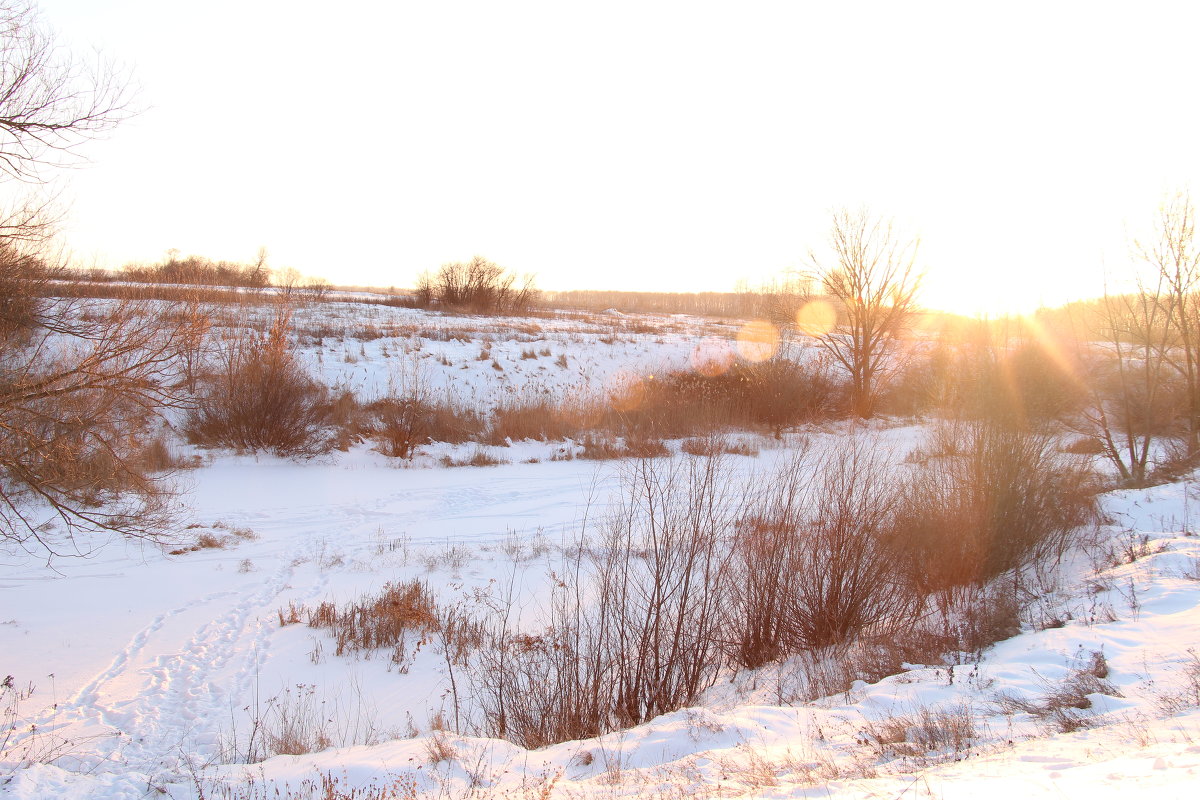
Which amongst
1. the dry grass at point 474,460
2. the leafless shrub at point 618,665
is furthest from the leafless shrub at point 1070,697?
the dry grass at point 474,460

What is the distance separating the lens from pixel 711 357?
24562mm

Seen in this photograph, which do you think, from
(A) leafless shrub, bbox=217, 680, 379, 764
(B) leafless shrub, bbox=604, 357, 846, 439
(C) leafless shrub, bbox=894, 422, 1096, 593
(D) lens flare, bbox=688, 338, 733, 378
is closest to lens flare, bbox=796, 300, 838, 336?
(B) leafless shrub, bbox=604, 357, 846, 439

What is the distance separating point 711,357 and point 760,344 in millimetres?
1962

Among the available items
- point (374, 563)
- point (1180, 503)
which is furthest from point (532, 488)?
point (1180, 503)

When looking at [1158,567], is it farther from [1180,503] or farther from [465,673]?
Result: [465,673]

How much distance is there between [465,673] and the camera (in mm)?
5875

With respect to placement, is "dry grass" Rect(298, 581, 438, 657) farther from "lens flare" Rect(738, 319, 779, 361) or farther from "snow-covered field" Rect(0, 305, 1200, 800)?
"lens flare" Rect(738, 319, 779, 361)

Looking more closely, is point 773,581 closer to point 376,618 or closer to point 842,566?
point 842,566

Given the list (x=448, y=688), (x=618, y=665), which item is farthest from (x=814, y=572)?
(x=448, y=688)

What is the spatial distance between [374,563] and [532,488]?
4656 mm

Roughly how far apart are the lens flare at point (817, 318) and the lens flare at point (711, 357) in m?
2.87

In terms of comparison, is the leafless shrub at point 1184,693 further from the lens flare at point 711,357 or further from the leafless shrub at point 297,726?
the lens flare at point 711,357

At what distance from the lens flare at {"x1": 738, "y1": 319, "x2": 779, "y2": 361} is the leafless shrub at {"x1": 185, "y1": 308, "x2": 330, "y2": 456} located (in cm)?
1490

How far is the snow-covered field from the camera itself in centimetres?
324
